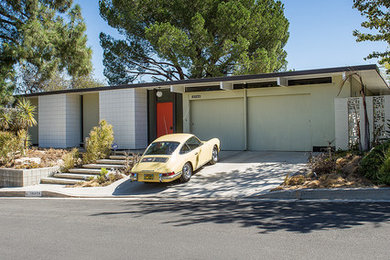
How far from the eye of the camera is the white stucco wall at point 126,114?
54.2 ft

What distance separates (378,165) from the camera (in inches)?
342

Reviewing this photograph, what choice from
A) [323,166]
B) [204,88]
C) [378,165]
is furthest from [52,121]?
[378,165]

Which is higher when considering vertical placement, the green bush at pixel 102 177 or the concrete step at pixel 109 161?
the concrete step at pixel 109 161

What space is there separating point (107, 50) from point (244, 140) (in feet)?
51.2

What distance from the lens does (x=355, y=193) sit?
26.2ft

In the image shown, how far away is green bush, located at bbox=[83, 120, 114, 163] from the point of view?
572 inches

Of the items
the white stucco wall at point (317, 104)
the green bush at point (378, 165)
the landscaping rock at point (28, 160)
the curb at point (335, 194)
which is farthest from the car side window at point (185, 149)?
the landscaping rock at point (28, 160)

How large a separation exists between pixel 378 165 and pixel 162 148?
621 centimetres

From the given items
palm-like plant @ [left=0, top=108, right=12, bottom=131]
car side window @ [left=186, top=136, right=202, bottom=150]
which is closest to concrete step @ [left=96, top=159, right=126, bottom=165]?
car side window @ [left=186, top=136, right=202, bottom=150]

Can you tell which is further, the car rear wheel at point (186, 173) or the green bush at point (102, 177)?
the green bush at point (102, 177)

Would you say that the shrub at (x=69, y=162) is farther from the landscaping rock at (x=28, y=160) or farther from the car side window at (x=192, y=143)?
the car side window at (x=192, y=143)

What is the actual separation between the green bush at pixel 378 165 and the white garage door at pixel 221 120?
759 centimetres

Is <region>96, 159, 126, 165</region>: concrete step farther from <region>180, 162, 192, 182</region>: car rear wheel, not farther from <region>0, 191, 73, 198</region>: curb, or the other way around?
<region>180, 162, 192, 182</region>: car rear wheel

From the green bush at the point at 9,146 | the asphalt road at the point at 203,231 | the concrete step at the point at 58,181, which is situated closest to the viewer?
the asphalt road at the point at 203,231
